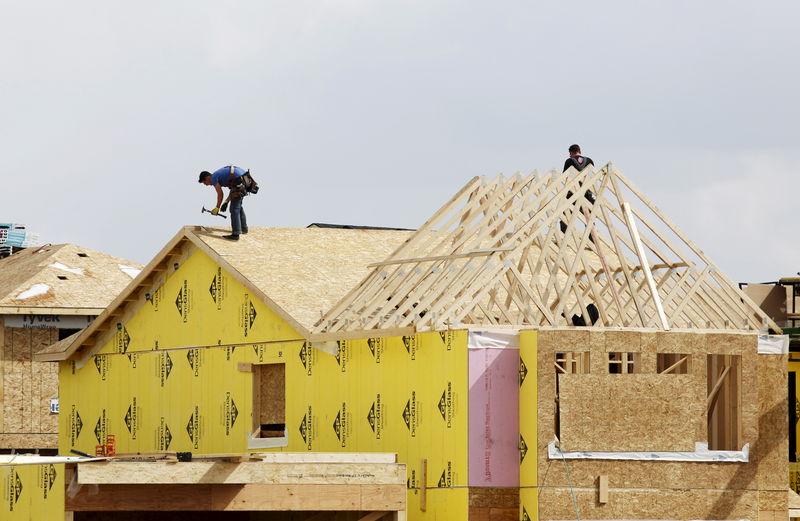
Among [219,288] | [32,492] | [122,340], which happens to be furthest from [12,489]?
[122,340]

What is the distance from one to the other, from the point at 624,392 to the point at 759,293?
604 inches

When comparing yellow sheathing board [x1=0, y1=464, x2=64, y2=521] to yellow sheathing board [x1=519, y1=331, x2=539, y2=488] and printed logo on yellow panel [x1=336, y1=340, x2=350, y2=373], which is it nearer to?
printed logo on yellow panel [x1=336, y1=340, x2=350, y2=373]

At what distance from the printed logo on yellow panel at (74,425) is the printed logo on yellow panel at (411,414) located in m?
12.0

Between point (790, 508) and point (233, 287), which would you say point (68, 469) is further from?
point (790, 508)

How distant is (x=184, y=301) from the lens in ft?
94.5

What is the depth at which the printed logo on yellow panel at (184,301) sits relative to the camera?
28.6 metres

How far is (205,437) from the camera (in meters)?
27.6

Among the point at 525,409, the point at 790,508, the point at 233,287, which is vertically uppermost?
the point at 233,287

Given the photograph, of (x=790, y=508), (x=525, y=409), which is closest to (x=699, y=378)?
(x=525, y=409)

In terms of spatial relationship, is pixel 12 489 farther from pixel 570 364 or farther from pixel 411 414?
pixel 570 364

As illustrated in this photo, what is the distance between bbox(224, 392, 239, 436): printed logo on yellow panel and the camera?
2677 cm

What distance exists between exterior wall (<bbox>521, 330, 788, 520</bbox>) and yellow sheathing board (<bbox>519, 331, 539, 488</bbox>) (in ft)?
0.28

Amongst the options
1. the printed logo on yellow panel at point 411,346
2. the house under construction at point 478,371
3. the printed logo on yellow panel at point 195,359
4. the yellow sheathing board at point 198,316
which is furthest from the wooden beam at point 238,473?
the printed logo on yellow panel at point 195,359

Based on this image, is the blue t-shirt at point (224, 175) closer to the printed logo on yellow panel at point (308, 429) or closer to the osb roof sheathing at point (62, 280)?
the printed logo on yellow panel at point (308, 429)
